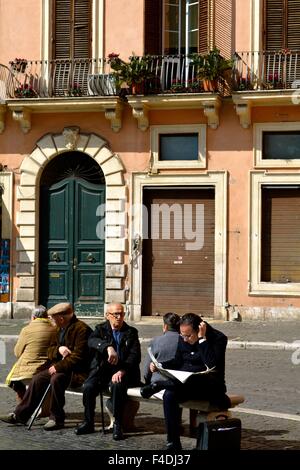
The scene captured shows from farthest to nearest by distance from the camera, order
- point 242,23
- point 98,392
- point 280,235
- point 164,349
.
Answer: point 242,23 < point 280,235 < point 98,392 < point 164,349

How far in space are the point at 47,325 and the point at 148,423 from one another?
1520 millimetres

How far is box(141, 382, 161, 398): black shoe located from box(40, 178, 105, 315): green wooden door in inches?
494

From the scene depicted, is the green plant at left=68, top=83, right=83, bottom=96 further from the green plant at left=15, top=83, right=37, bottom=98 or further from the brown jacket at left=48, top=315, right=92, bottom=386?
the brown jacket at left=48, top=315, right=92, bottom=386

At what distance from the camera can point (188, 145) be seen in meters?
21.4

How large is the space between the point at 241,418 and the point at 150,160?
11.6 meters

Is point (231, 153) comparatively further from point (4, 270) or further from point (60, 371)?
point (60, 371)

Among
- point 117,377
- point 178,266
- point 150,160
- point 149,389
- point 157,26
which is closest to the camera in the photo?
point 149,389

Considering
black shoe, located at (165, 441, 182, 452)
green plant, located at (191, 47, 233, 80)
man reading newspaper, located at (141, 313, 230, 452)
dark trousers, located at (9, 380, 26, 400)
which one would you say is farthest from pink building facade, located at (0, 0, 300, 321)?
black shoe, located at (165, 441, 182, 452)

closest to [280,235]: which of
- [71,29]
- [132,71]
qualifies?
[132,71]

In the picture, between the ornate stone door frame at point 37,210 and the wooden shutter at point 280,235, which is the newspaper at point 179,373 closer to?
the wooden shutter at point 280,235

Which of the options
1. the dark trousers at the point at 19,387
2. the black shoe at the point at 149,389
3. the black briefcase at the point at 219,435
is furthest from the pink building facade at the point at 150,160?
the black briefcase at the point at 219,435

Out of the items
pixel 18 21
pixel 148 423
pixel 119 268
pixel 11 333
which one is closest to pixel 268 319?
pixel 119 268

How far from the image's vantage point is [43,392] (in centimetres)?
1003
